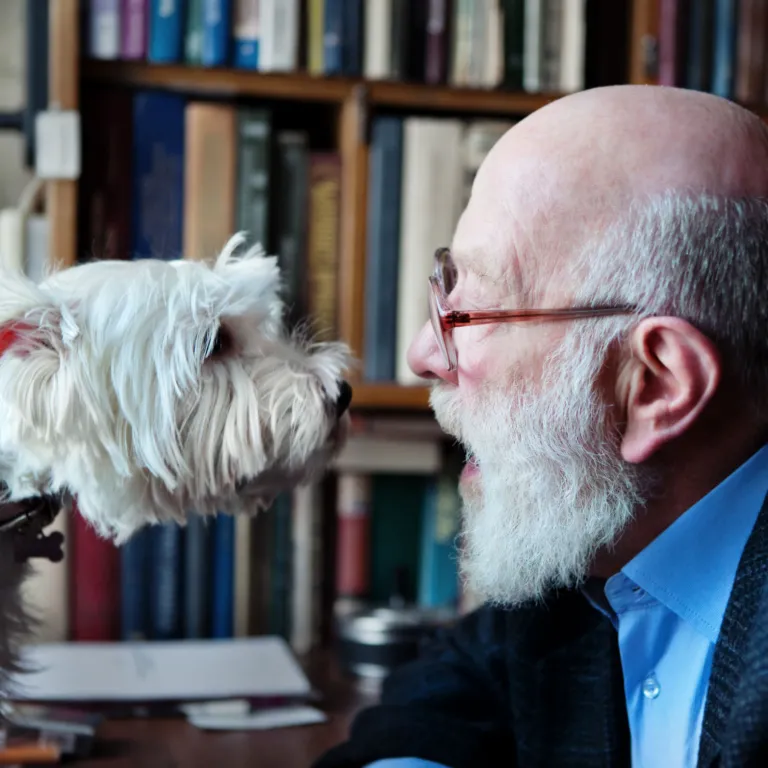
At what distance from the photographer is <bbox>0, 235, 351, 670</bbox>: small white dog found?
35.4 inches

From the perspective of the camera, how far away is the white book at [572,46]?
1.42 meters

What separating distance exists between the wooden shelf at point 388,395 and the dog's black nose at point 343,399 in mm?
358

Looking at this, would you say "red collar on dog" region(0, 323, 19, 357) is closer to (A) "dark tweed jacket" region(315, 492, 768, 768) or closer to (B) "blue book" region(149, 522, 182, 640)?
(A) "dark tweed jacket" region(315, 492, 768, 768)

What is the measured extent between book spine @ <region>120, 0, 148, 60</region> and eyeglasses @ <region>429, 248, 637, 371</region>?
2.09 ft

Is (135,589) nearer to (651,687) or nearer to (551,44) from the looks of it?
(651,687)

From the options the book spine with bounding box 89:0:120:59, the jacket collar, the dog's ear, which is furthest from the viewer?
the book spine with bounding box 89:0:120:59

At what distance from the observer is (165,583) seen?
4.79 feet

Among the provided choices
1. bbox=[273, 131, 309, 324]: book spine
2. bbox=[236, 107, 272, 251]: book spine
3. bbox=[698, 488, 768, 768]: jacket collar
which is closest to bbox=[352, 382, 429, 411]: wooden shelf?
bbox=[273, 131, 309, 324]: book spine

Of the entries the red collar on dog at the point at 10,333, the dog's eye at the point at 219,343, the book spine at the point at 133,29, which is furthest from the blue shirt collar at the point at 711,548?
the book spine at the point at 133,29

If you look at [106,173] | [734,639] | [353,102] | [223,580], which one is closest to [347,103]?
[353,102]

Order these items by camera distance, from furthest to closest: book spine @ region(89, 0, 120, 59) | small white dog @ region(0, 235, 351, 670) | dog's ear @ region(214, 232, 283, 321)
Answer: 1. book spine @ region(89, 0, 120, 59)
2. dog's ear @ region(214, 232, 283, 321)
3. small white dog @ region(0, 235, 351, 670)

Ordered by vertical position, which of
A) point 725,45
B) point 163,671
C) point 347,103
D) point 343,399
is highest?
point 725,45

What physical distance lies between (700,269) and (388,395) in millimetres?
684

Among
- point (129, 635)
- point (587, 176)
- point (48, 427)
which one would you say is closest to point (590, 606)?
point (587, 176)
